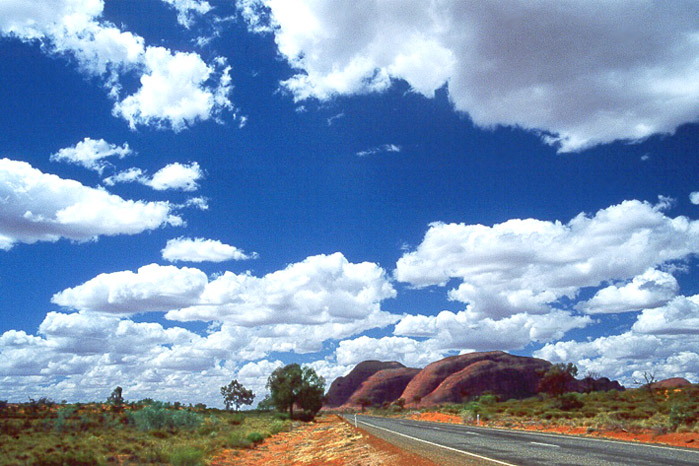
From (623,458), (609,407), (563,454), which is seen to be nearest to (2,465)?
(563,454)

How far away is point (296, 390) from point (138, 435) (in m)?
42.2

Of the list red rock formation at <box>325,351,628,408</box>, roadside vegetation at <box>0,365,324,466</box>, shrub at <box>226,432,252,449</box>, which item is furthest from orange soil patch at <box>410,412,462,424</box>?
red rock formation at <box>325,351,628,408</box>

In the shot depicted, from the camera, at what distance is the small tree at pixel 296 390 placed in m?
80.9

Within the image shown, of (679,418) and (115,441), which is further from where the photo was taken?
(115,441)

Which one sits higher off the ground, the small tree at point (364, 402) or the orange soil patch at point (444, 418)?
the orange soil patch at point (444, 418)

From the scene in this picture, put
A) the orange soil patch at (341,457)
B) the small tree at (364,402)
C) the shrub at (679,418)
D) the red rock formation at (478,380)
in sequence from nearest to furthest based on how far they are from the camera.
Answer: the orange soil patch at (341,457) → the shrub at (679,418) → the red rock formation at (478,380) → the small tree at (364,402)

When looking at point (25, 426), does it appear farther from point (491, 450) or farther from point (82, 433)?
point (491, 450)

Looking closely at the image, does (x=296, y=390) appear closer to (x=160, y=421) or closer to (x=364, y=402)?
(x=160, y=421)

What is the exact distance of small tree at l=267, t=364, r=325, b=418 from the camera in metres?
80.9

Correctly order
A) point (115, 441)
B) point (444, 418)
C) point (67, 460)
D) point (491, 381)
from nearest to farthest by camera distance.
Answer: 1. point (67, 460)
2. point (115, 441)
3. point (444, 418)
4. point (491, 381)

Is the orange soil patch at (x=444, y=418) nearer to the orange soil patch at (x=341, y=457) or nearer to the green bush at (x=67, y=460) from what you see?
the orange soil patch at (x=341, y=457)

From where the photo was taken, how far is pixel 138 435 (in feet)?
133

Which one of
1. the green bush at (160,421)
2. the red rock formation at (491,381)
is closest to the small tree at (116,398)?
the green bush at (160,421)

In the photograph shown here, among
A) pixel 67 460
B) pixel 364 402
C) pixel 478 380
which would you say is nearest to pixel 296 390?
pixel 67 460
